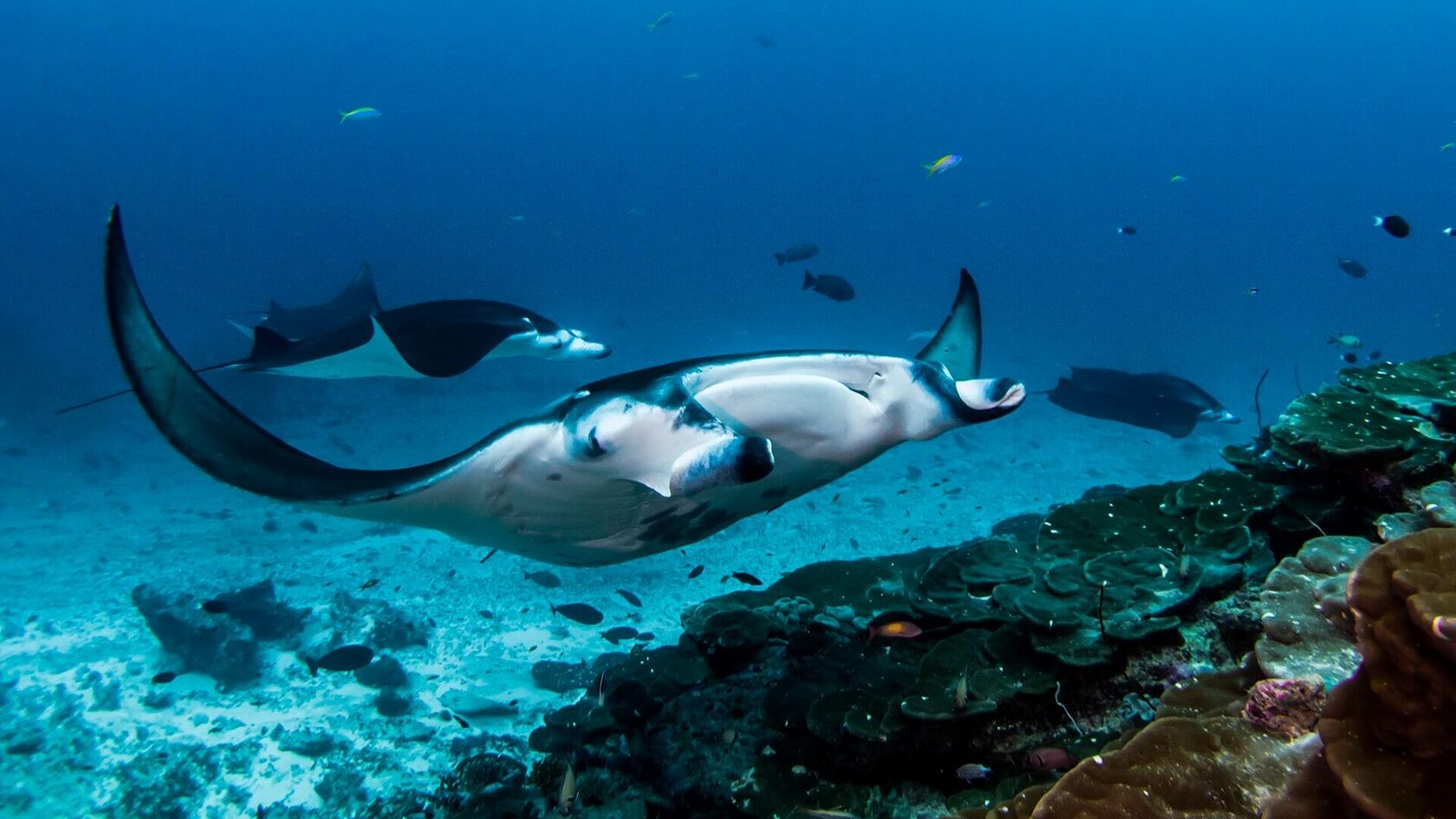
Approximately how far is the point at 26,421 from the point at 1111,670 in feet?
92.4

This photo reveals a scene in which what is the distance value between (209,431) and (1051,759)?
2831 mm

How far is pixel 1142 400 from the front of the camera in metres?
9.62

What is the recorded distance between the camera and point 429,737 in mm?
6594

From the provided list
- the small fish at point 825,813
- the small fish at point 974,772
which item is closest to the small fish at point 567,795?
the small fish at point 825,813

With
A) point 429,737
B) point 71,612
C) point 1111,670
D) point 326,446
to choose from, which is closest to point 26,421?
point 326,446

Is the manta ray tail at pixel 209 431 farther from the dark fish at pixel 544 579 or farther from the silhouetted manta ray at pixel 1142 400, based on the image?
the silhouetted manta ray at pixel 1142 400

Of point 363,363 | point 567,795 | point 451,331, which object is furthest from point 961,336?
point 363,363

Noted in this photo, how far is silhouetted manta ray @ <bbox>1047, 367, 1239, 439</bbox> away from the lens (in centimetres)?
940

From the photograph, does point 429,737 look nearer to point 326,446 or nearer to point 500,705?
point 500,705

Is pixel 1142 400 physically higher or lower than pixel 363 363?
lower

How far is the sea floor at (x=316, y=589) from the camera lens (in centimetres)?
626

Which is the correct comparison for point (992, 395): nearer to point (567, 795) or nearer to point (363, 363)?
point (567, 795)

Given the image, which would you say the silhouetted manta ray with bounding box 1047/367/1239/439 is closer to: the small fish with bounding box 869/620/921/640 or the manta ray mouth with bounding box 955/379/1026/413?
the small fish with bounding box 869/620/921/640

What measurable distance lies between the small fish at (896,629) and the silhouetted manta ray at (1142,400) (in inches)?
283
